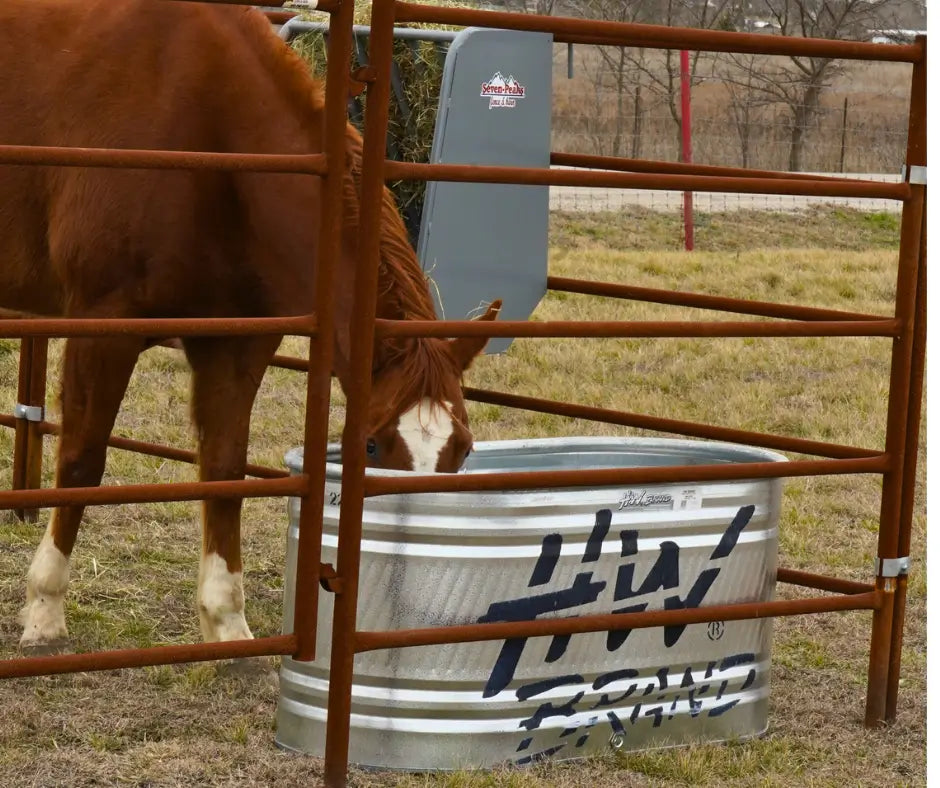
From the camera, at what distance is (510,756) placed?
2.72 metres

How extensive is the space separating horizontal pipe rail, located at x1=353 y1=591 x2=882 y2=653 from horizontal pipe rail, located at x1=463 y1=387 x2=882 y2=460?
1.44ft

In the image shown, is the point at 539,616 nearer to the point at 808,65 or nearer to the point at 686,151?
the point at 686,151

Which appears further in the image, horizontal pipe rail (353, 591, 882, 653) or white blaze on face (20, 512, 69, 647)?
white blaze on face (20, 512, 69, 647)

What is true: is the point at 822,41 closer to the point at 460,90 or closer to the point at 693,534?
the point at 693,534

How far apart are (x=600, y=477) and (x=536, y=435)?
3233 mm

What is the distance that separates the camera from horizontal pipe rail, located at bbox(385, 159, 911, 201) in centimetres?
242

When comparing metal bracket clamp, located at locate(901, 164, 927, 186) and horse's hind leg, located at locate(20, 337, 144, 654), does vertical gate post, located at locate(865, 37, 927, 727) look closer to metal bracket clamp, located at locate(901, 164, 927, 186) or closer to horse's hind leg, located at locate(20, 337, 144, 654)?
metal bracket clamp, located at locate(901, 164, 927, 186)

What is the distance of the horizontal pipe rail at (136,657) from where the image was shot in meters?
2.24

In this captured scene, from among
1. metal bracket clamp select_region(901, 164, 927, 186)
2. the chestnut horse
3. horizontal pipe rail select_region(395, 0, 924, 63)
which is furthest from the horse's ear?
metal bracket clamp select_region(901, 164, 927, 186)

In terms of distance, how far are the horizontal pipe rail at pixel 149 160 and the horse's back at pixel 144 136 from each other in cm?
86

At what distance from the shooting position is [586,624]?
2633mm

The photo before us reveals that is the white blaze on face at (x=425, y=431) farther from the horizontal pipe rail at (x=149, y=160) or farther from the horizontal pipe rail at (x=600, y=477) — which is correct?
the horizontal pipe rail at (x=149, y=160)

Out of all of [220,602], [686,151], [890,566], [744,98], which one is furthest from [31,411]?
[744,98]

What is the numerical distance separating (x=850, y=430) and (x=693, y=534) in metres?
3.49
